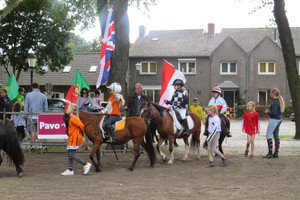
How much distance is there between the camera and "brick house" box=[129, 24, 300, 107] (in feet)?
147

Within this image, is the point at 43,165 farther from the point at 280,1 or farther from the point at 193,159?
the point at 280,1

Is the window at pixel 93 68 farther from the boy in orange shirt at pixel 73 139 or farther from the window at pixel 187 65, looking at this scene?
the boy in orange shirt at pixel 73 139

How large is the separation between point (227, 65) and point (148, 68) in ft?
29.2

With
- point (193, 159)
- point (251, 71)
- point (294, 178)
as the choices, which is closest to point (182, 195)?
point (294, 178)

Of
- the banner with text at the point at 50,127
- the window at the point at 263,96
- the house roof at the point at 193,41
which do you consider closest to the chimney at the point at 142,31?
the house roof at the point at 193,41

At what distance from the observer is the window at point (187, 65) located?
1829 inches

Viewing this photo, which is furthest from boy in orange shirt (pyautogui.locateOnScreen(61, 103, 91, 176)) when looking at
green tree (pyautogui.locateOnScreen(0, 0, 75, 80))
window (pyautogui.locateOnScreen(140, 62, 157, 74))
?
window (pyautogui.locateOnScreen(140, 62, 157, 74))

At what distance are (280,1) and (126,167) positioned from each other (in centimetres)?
1177

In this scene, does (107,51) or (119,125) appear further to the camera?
(107,51)

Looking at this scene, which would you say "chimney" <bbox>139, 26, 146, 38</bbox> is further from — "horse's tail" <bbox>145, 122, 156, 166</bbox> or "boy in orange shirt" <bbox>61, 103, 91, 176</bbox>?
"boy in orange shirt" <bbox>61, 103, 91, 176</bbox>

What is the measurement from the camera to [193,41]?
49312 millimetres

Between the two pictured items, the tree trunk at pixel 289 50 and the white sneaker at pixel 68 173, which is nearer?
the white sneaker at pixel 68 173

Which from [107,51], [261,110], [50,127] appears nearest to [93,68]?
[261,110]

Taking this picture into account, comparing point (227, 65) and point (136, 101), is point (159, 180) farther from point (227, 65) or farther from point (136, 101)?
point (227, 65)
